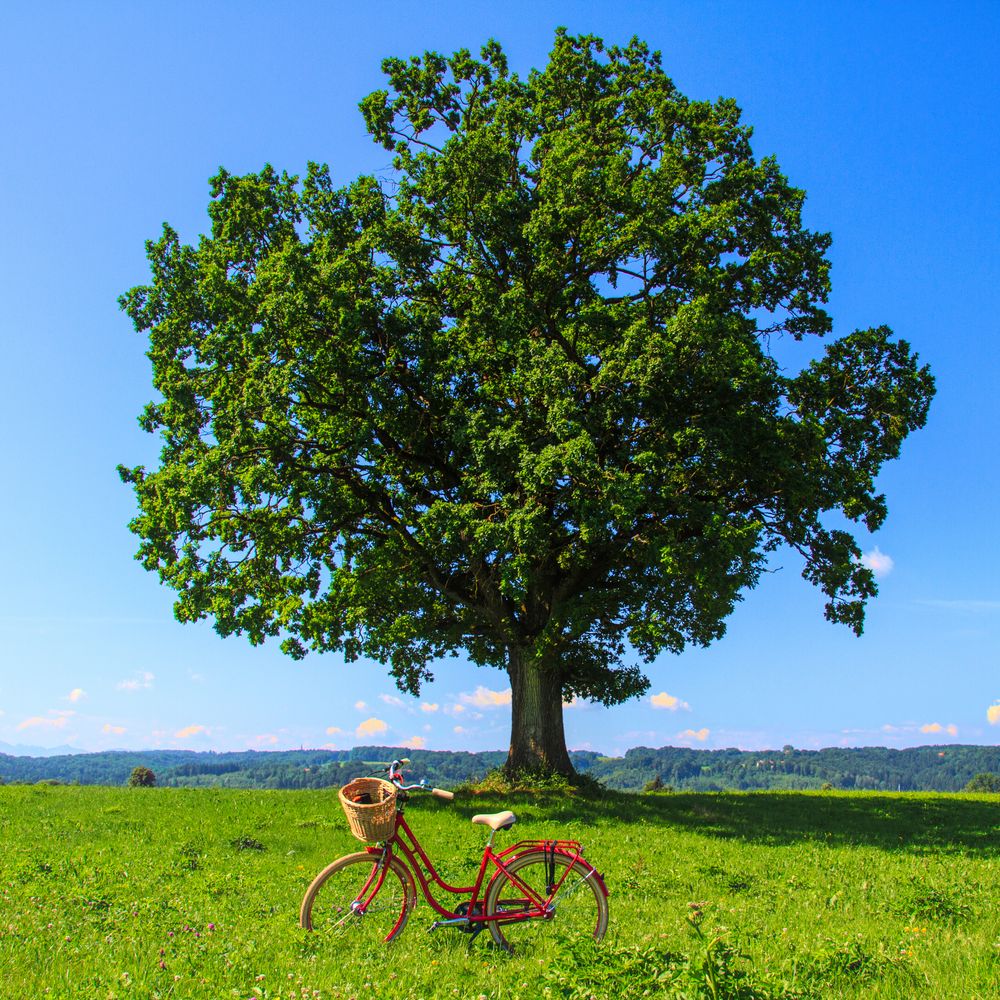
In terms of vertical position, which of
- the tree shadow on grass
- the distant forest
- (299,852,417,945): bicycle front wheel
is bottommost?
the distant forest

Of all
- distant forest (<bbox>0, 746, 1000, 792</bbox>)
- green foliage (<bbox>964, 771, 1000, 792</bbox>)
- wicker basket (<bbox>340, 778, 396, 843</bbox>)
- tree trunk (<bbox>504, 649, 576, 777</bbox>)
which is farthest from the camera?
distant forest (<bbox>0, 746, 1000, 792</bbox>)

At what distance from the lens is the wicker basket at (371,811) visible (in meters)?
8.09

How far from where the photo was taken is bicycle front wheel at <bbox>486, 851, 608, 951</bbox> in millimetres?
8258

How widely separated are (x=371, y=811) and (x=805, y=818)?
54.5 feet

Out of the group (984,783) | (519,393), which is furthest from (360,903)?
(984,783)

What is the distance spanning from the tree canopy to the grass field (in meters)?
5.72

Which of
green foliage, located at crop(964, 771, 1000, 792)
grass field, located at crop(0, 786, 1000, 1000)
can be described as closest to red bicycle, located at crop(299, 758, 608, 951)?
grass field, located at crop(0, 786, 1000, 1000)

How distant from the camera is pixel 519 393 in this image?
2097 centimetres

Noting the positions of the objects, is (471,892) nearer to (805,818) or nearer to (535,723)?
(805,818)

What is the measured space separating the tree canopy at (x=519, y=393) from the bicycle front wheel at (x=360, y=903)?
11.1 m

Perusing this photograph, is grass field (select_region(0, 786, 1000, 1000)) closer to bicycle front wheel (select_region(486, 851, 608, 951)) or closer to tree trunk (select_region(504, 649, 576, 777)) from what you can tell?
bicycle front wheel (select_region(486, 851, 608, 951))

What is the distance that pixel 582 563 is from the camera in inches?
920

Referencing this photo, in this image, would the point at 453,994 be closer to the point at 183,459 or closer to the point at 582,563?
the point at 582,563

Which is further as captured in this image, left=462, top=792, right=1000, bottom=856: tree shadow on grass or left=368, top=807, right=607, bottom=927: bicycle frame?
left=462, top=792, right=1000, bottom=856: tree shadow on grass
